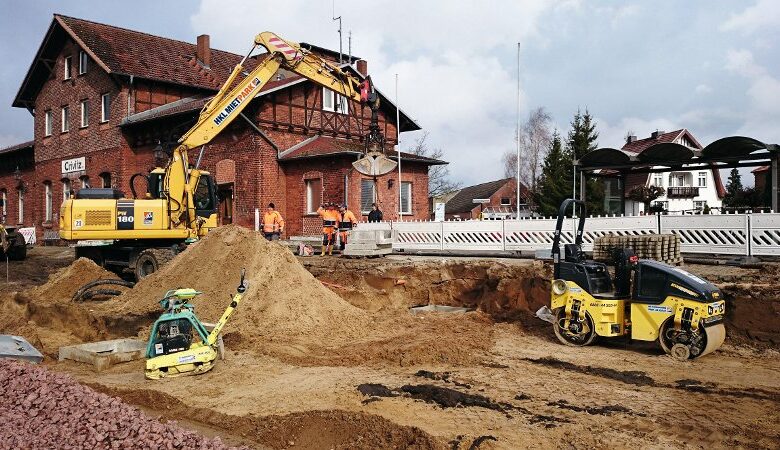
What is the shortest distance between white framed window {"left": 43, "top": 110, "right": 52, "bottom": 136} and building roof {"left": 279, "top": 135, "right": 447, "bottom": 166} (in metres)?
17.1

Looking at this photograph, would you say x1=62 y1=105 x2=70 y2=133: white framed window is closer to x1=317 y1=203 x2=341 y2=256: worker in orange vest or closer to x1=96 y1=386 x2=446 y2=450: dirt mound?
x1=317 y1=203 x2=341 y2=256: worker in orange vest

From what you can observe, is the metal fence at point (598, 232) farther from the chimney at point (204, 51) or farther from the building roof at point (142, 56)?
the chimney at point (204, 51)

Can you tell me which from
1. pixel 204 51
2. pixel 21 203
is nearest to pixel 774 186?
pixel 204 51

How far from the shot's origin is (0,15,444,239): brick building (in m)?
24.1

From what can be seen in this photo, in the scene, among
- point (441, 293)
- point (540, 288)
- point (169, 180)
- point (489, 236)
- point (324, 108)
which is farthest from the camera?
point (324, 108)

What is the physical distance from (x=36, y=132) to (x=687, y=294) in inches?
1435

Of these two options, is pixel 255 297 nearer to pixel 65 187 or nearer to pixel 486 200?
pixel 65 187

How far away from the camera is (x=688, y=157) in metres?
15.6

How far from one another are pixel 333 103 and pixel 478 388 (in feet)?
71.3

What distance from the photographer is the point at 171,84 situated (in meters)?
29.1

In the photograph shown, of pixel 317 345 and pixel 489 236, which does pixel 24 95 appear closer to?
pixel 489 236

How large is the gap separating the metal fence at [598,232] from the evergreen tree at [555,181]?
17.8 metres

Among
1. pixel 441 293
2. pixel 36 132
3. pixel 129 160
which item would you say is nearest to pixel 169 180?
pixel 441 293

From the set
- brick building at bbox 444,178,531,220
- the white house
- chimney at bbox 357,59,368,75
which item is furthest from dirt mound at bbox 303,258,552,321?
brick building at bbox 444,178,531,220
